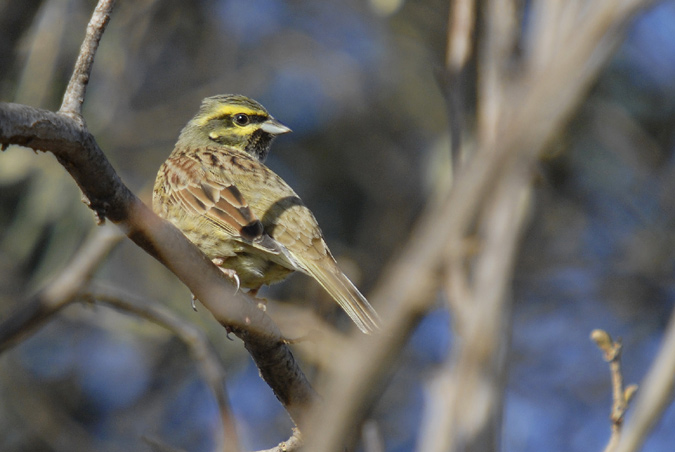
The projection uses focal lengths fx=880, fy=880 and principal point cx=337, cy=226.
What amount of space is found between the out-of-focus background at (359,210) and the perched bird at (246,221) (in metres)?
4.15

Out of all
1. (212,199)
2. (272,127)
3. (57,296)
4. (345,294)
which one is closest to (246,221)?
(212,199)

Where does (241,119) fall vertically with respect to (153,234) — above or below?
above

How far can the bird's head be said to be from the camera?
5.70m

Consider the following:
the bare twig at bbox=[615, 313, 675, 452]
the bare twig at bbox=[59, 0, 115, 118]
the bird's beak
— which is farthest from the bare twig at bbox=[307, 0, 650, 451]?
the bird's beak

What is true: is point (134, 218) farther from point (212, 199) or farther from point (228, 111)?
point (228, 111)

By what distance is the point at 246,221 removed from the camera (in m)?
4.28

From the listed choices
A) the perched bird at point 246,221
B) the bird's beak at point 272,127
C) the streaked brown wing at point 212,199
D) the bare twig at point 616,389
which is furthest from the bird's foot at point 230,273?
the bare twig at point 616,389

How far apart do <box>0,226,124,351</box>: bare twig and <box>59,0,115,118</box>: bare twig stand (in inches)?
40.2

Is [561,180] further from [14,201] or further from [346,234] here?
[14,201]

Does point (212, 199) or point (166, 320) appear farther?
point (212, 199)

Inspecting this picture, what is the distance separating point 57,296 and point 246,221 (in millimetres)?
950

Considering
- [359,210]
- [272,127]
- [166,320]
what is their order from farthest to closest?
[359,210], [272,127], [166,320]

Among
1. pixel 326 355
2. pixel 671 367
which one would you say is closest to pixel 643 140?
pixel 326 355

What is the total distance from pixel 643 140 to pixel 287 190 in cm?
681
